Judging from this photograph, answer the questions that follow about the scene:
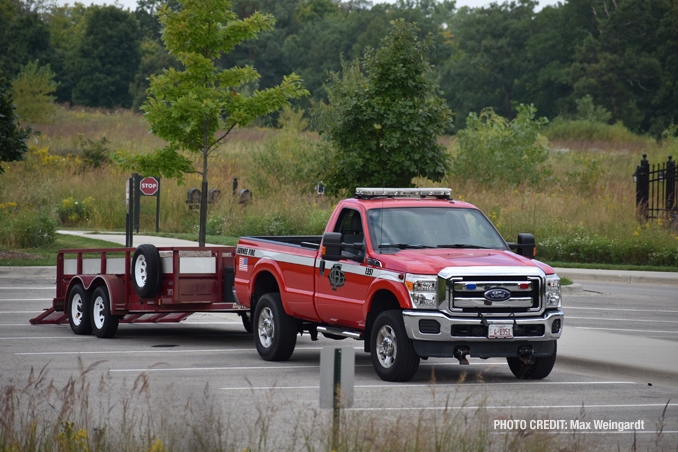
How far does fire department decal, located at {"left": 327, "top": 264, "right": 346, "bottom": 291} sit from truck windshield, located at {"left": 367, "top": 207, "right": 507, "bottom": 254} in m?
0.52

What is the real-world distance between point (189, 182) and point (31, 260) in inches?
584

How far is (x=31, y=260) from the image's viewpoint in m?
23.9

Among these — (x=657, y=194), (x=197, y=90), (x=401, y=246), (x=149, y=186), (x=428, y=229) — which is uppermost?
(x=197, y=90)

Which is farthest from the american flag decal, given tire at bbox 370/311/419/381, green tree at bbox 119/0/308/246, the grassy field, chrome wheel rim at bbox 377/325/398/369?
the grassy field

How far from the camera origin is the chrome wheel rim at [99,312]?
13.8m

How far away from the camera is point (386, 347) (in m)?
10.1

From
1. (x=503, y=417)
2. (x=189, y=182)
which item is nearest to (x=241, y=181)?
(x=189, y=182)

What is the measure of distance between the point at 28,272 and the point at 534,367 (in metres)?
15.5

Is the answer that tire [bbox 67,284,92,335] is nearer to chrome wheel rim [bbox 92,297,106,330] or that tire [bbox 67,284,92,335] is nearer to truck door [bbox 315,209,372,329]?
chrome wheel rim [bbox 92,297,106,330]

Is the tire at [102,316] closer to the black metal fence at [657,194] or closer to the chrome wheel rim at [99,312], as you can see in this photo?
the chrome wheel rim at [99,312]

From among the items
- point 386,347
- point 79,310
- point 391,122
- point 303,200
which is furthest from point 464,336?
point 303,200

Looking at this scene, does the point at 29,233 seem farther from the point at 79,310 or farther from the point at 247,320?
the point at 247,320

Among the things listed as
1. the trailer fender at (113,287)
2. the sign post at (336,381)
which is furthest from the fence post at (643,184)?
the sign post at (336,381)

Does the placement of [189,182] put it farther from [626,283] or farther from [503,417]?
[503,417]
